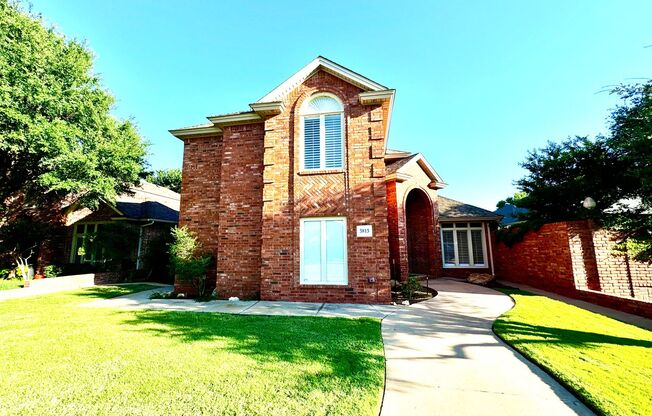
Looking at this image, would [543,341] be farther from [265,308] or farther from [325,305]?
[265,308]

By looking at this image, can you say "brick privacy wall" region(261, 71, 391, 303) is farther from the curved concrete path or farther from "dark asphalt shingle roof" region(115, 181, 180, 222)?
"dark asphalt shingle roof" region(115, 181, 180, 222)

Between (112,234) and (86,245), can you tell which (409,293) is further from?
(86,245)

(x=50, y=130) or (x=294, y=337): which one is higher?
(x=50, y=130)

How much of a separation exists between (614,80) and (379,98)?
5570mm

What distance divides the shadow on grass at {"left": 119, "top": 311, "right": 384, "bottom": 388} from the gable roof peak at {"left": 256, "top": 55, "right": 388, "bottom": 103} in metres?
7.24

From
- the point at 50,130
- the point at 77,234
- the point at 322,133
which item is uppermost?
the point at 50,130

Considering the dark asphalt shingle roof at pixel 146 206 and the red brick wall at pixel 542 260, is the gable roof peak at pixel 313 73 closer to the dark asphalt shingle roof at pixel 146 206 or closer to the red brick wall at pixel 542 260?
the red brick wall at pixel 542 260

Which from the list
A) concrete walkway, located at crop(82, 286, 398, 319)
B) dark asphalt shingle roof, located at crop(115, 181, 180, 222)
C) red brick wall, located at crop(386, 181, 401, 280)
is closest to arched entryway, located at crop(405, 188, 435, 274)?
red brick wall, located at crop(386, 181, 401, 280)

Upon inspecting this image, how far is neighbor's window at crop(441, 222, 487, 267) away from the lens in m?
15.0

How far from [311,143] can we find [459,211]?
1067 cm

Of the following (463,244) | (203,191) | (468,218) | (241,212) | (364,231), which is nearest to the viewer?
(364,231)

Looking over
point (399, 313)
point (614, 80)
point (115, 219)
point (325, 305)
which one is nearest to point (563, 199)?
point (614, 80)

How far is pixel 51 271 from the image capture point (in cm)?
1483

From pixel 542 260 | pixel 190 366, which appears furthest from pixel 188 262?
pixel 542 260
